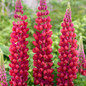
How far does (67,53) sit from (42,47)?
29cm

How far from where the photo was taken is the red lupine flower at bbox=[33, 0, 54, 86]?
5.80ft

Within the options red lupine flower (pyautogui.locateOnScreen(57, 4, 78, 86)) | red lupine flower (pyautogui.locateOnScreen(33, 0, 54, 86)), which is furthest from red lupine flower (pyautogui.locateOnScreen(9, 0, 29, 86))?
red lupine flower (pyautogui.locateOnScreen(57, 4, 78, 86))

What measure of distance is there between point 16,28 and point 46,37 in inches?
12.4

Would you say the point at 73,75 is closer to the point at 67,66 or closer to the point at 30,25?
the point at 67,66

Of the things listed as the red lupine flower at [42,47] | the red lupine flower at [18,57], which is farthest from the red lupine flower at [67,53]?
the red lupine flower at [18,57]

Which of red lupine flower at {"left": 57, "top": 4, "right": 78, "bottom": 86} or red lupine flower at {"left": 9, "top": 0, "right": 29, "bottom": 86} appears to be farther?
red lupine flower at {"left": 57, "top": 4, "right": 78, "bottom": 86}

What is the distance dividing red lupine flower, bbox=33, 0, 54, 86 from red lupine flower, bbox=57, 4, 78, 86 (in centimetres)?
15

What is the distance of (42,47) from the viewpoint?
178 centimetres

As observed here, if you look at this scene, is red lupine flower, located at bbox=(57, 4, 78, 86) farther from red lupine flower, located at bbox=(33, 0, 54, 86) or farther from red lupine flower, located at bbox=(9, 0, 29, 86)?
red lupine flower, located at bbox=(9, 0, 29, 86)

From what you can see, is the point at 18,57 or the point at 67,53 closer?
the point at 18,57

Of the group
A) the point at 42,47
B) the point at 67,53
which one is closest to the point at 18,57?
the point at 42,47

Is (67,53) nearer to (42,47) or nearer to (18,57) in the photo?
(42,47)

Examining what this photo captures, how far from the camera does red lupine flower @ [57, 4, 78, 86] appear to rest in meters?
1.84

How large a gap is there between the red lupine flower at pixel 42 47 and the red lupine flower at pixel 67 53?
151mm
